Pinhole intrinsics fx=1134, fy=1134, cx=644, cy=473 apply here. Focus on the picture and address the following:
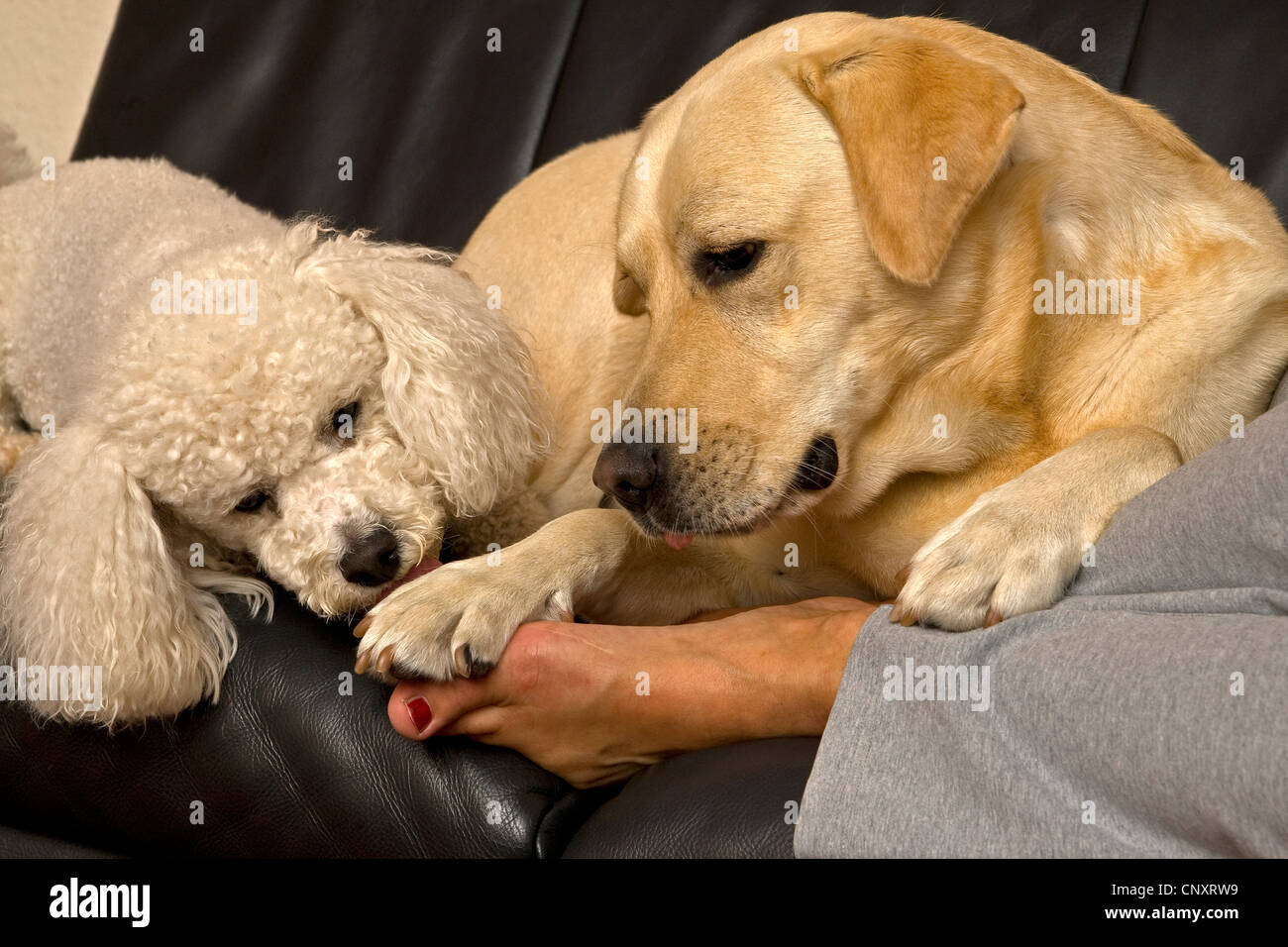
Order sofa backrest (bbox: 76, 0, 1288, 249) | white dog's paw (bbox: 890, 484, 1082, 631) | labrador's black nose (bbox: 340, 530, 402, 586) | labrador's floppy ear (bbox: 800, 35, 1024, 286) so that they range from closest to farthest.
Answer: white dog's paw (bbox: 890, 484, 1082, 631)
labrador's floppy ear (bbox: 800, 35, 1024, 286)
labrador's black nose (bbox: 340, 530, 402, 586)
sofa backrest (bbox: 76, 0, 1288, 249)

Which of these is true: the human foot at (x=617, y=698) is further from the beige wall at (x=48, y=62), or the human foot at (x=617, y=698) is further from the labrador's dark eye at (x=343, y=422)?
the beige wall at (x=48, y=62)

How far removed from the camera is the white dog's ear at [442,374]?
4.69ft

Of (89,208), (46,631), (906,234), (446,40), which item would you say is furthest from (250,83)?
(906,234)

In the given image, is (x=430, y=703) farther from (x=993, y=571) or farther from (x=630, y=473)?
(x=993, y=571)

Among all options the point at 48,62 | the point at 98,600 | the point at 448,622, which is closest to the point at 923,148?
the point at 448,622

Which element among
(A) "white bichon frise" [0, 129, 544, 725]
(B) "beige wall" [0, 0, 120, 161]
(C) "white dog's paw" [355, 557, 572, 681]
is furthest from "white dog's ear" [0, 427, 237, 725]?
(B) "beige wall" [0, 0, 120, 161]

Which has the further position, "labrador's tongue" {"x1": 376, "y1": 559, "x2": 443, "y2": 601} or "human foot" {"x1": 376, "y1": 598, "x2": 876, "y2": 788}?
"labrador's tongue" {"x1": 376, "y1": 559, "x2": 443, "y2": 601}

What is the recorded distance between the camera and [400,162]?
2.40 metres

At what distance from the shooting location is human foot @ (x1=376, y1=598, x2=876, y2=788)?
1212 millimetres

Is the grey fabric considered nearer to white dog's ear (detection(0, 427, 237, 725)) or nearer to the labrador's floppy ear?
the labrador's floppy ear

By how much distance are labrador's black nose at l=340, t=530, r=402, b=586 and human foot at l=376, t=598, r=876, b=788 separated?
0.66ft

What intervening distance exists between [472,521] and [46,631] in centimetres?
57

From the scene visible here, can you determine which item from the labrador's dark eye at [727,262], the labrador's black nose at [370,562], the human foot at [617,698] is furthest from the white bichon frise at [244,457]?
the labrador's dark eye at [727,262]

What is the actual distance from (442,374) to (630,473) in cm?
32
